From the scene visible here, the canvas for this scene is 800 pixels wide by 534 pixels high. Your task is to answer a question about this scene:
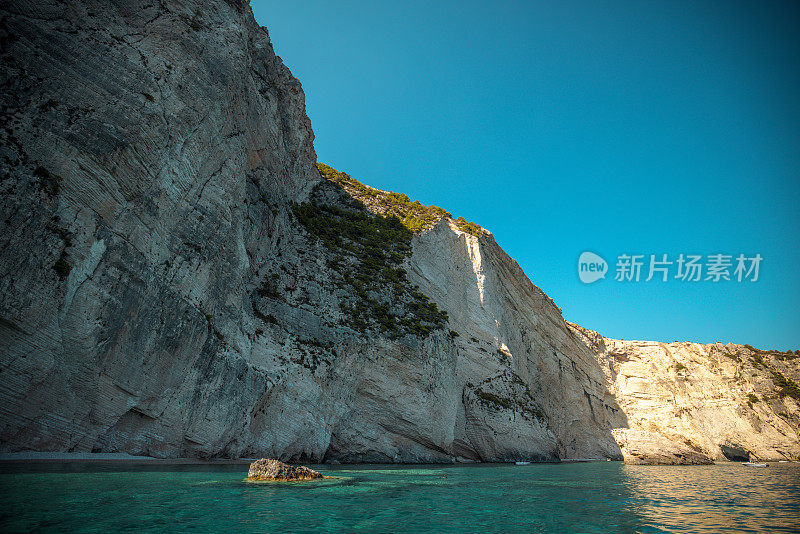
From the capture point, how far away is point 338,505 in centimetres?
1327

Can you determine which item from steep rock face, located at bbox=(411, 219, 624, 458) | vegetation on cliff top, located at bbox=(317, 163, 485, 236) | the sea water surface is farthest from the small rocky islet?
vegetation on cliff top, located at bbox=(317, 163, 485, 236)

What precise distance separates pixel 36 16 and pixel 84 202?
9.35 meters

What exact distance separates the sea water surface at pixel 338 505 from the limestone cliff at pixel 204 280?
12.7ft

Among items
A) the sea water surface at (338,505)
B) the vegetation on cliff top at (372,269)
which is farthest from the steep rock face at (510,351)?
the sea water surface at (338,505)

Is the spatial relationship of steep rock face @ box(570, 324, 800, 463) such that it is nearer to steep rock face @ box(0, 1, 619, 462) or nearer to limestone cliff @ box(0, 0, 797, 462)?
limestone cliff @ box(0, 0, 797, 462)

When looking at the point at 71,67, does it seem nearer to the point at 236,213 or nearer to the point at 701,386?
the point at 236,213

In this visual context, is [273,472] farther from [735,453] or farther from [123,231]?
[735,453]

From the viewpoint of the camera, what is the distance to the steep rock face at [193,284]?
1756 cm

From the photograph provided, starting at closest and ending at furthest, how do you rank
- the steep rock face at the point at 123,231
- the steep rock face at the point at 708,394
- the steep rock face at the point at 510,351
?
the steep rock face at the point at 123,231
the steep rock face at the point at 510,351
the steep rock face at the point at 708,394

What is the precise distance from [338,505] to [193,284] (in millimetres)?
16625

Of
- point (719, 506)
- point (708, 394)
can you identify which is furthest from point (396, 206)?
point (708, 394)

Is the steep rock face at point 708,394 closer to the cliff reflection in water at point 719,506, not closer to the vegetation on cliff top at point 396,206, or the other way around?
the cliff reflection in water at point 719,506

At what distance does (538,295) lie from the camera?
65188 mm

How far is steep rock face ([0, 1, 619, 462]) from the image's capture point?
57.6 ft
